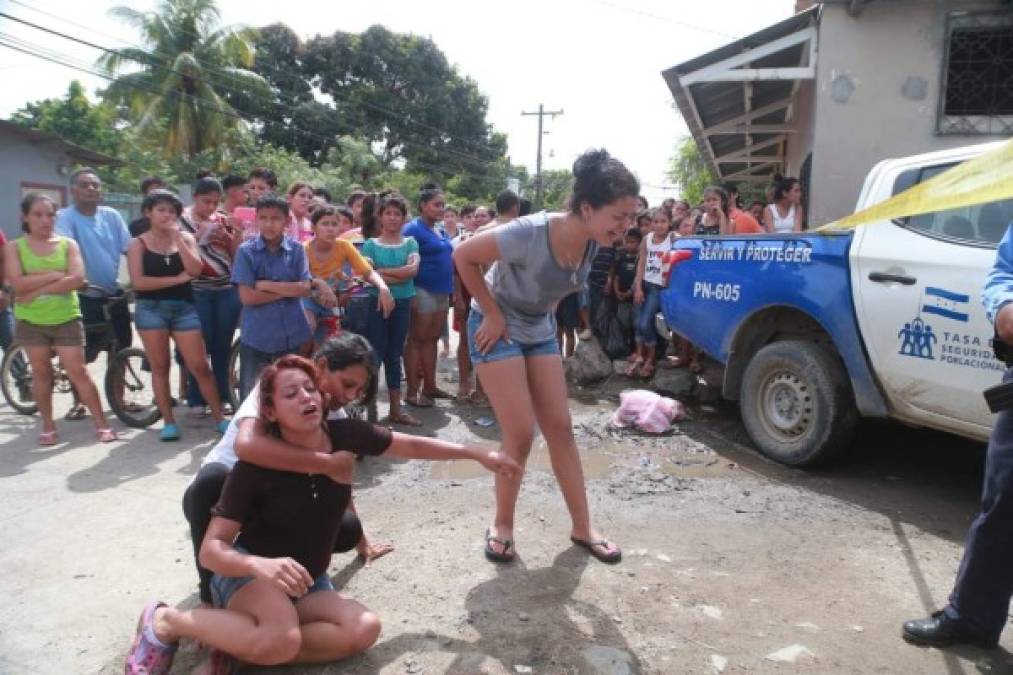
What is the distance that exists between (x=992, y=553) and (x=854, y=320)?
1.82m

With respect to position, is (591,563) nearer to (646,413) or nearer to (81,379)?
(646,413)

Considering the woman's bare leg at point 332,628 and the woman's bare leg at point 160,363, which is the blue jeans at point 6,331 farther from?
the woman's bare leg at point 332,628

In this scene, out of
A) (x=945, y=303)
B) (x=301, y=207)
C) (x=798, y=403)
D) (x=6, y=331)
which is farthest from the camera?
(x=301, y=207)

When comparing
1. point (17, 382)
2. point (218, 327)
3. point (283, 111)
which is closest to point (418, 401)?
point (218, 327)

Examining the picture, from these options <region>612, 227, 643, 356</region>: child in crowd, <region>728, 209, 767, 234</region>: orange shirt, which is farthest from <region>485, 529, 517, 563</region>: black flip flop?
<region>728, 209, 767, 234</region>: orange shirt

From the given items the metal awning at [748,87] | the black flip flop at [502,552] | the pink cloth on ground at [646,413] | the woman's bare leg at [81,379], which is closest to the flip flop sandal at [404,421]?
the pink cloth on ground at [646,413]

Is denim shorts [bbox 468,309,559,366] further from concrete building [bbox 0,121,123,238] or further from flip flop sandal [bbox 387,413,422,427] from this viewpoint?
concrete building [bbox 0,121,123,238]

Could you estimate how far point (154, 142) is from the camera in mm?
24062

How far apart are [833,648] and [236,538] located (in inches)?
83.5

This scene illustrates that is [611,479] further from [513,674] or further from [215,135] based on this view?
[215,135]

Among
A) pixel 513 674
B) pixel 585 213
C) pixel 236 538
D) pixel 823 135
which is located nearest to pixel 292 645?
pixel 236 538

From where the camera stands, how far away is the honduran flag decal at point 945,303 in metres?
3.42

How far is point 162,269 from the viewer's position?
4.92 meters

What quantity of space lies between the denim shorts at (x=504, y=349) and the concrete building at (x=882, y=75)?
18.7ft
